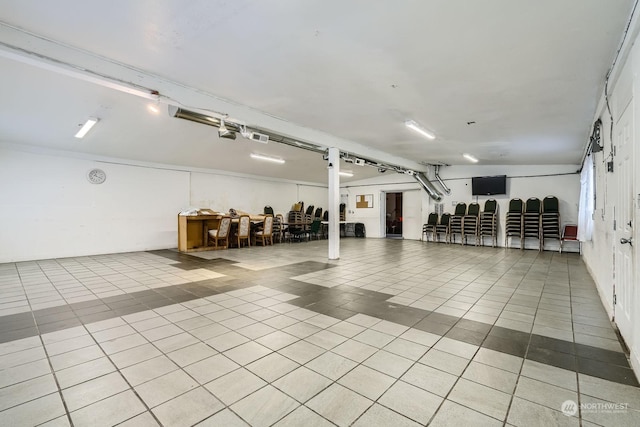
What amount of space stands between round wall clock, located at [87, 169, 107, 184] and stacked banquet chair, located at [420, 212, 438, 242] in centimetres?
1037

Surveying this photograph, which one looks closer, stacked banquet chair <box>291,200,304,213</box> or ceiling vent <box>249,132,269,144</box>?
ceiling vent <box>249,132,269,144</box>

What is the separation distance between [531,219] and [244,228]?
29.2ft

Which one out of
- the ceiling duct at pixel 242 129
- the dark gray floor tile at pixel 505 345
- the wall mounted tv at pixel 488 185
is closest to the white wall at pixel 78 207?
the ceiling duct at pixel 242 129

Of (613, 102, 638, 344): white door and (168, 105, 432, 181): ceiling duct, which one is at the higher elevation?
(168, 105, 432, 181): ceiling duct

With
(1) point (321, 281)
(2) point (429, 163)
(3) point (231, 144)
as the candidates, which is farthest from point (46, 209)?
(2) point (429, 163)

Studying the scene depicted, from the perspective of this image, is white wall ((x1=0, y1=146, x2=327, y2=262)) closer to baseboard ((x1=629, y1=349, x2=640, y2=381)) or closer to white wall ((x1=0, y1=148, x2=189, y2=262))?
white wall ((x1=0, y1=148, x2=189, y2=262))

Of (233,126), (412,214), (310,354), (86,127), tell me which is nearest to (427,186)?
(412,214)

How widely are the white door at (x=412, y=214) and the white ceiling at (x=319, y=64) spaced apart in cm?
584

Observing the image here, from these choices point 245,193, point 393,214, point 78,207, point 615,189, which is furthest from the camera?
point 393,214

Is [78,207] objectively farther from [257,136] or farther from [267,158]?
[257,136]

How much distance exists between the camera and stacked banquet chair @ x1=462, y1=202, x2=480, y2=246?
990 cm

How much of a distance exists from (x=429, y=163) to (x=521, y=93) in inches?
278

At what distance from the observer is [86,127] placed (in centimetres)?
581

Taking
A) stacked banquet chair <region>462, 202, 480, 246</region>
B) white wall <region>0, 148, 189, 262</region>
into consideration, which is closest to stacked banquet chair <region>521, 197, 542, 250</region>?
stacked banquet chair <region>462, 202, 480, 246</region>
